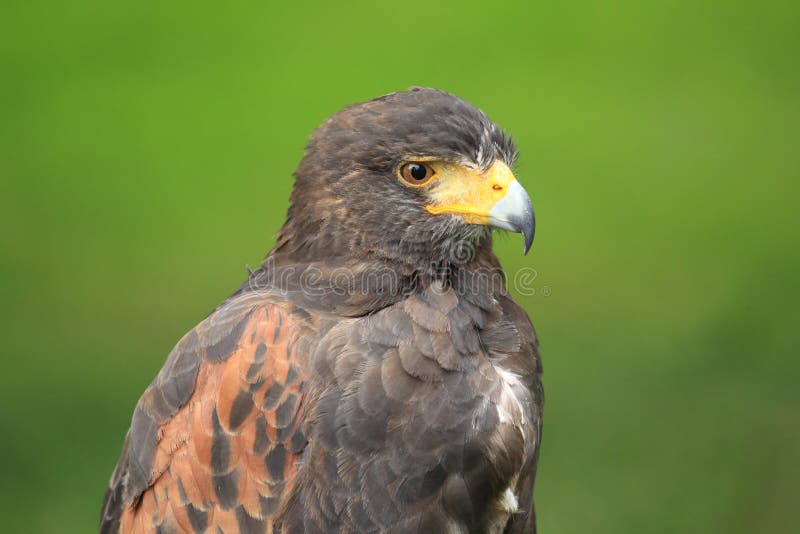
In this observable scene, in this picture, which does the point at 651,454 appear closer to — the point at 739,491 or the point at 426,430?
the point at 739,491

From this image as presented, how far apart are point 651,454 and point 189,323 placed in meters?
2.86

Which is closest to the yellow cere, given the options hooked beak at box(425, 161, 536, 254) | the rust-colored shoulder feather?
hooked beak at box(425, 161, 536, 254)

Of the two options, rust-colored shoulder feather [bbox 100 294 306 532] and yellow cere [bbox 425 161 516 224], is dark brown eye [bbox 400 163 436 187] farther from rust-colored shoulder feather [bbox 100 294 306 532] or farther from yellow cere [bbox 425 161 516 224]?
rust-colored shoulder feather [bbox 100 294 306 532]

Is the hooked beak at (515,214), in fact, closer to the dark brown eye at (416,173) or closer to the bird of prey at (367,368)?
the bird of prey at (367,368)

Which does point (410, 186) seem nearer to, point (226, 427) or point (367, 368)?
point (367, 368)

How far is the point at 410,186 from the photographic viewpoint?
434cm

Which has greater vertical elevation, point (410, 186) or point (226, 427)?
point (410, 186)

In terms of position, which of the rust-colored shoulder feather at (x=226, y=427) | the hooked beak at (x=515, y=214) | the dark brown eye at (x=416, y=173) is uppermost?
the dark brown eye at (x=416, y=173)

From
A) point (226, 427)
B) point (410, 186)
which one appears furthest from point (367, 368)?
point (410, 186)

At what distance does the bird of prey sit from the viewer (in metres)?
4.01

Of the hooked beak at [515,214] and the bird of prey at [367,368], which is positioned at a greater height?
the hooked beak at [515,214]

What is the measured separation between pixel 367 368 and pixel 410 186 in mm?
690

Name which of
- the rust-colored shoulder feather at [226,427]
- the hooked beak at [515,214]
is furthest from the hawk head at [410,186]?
the rust-colored shoulder feather at [226,427]

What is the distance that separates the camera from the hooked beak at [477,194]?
4.34 metres
